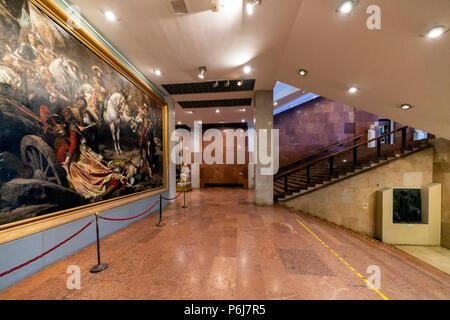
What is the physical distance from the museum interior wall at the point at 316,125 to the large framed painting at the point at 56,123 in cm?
849

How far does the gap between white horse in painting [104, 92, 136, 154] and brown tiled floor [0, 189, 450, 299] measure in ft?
7.27

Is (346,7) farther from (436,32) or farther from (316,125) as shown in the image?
(316,125)

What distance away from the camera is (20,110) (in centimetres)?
200

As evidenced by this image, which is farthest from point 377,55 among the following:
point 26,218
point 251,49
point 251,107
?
point 26,218

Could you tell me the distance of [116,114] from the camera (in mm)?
3520

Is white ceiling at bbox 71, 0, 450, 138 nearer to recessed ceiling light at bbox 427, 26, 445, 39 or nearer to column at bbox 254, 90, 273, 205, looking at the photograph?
recessed ceiling light at bbox 427, 26, 445, 39

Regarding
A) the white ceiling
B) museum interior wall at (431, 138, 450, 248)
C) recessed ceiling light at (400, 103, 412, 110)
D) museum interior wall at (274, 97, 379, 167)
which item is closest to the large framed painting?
the white ceiling

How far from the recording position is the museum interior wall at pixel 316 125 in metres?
8.78

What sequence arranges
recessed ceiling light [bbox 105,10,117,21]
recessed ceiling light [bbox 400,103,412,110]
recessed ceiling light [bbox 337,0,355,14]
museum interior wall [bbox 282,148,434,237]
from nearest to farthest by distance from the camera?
recessed ceiling light [bbox 337,0,355,14], recessed ceiling light [bbox 105,10,117,21], recessed ceiling light [bbox 400,103,412,110], museum interior wall [bbox 282,148,434,237]

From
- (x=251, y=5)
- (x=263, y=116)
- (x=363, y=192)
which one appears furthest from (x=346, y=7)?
(x=363, y=192)

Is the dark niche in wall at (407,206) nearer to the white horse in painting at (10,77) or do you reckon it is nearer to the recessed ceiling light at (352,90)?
the recessed ceiling light at (352,90)

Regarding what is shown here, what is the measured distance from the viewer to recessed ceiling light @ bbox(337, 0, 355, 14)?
235cm

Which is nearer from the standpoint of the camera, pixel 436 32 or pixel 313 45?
pixel 436 32

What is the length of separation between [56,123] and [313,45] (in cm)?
510
